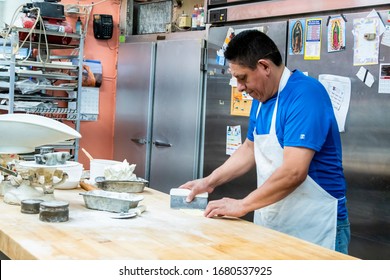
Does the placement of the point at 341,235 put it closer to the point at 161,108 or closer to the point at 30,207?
the point at 30,207

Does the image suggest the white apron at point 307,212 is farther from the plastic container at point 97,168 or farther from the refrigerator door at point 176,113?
the refrigerator door at point 176,113

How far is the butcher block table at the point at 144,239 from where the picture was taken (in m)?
1.59

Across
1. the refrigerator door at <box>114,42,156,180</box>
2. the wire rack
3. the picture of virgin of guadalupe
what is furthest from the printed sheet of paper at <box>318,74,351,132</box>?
the wire rack

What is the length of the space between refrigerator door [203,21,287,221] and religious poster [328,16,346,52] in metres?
0.68

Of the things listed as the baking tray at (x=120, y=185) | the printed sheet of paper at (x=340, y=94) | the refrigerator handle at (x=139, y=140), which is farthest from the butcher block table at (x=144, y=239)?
the refrigerator handle at (x=139, y=140)

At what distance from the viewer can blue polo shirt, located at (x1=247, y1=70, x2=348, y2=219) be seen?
2123mm

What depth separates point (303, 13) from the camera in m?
3.49

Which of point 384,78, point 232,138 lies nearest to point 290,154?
point 384,78

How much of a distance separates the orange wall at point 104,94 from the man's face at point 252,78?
381cm

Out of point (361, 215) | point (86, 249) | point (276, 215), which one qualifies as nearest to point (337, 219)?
point (276, 215)

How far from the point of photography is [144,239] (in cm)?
174

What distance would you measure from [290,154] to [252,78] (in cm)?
39

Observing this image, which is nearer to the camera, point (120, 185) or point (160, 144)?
point (120, 185)

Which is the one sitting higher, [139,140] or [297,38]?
[297,38]
